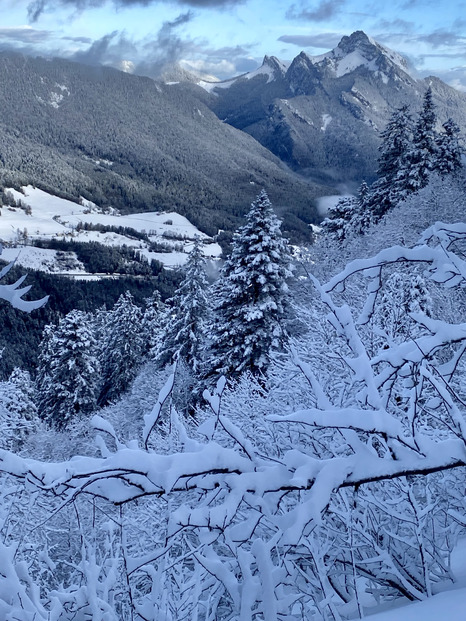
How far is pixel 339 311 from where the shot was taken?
1888 millimetres

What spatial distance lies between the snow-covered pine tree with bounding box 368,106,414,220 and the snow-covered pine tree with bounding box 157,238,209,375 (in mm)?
10439

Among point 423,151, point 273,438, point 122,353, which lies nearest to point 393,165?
point 423,151

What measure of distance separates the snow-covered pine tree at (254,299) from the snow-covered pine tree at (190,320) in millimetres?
4277

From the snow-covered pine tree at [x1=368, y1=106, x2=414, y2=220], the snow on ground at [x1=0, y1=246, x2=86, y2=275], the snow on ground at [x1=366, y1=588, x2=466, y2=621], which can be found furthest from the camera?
the snow on ground at [x1=0, y1=246, x2=86, y2=275]

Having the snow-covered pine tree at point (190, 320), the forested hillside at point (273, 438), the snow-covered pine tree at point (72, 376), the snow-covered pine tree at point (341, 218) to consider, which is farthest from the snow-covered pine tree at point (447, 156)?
the snow-covered pine tree at point (72, 376)

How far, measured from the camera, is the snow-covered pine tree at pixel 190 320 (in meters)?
22.4

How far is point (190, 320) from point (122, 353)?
12266 millimetres

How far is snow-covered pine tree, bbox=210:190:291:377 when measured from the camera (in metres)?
17.4

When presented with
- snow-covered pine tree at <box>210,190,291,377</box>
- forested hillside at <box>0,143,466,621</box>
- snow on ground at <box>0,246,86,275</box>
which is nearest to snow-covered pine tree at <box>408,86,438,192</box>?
snow-covered pine tree at <box>210,190,291,377</box>

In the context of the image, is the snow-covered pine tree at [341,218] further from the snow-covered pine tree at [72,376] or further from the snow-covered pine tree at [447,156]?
the snow-covered pine tree at [72,376]

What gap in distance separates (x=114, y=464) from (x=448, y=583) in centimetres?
220

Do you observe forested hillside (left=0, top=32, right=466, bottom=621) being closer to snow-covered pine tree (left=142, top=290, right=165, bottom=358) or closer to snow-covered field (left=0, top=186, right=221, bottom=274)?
snow-covered pine tree (left=142, top=290, right=165, bottom=358)

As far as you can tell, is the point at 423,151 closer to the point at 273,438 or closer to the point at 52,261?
the point at 273,438

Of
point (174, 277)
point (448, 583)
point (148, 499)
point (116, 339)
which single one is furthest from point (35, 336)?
point (448, 583)
